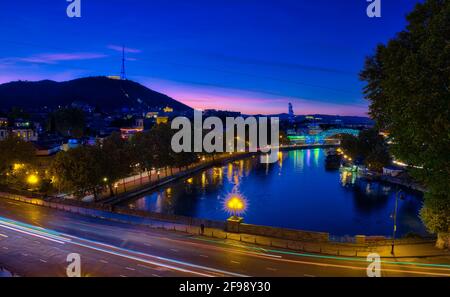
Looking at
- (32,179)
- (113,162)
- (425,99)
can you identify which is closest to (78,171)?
(113,162)

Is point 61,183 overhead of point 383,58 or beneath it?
beneath

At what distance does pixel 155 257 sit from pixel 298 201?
27738 millimetres

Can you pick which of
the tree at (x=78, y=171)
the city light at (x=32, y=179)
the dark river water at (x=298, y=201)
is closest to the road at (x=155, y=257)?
the tree at (x=78, y=171)

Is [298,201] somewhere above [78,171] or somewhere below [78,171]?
below

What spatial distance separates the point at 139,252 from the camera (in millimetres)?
18141

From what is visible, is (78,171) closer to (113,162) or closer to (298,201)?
(113,162)

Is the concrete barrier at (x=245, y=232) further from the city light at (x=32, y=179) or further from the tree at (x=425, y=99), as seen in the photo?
the city light at (x=32, y=179)

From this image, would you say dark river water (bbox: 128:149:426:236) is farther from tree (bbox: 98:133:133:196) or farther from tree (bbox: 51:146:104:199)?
tree (bbox: 51:146:104:199)

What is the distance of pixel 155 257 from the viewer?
56.9 ft

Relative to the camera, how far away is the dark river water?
33.6 meters
